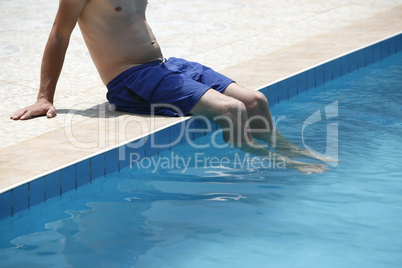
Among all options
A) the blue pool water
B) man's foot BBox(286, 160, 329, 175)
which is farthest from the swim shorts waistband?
man's foot BBox(286, 160, 329, 175)

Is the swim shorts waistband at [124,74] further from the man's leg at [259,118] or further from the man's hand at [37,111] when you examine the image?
the man's leg at [259,118]

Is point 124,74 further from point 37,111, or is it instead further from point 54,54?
point 37,111

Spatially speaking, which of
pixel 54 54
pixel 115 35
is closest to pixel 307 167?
pixel 115 35

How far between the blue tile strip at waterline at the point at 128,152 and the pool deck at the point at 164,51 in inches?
2.1

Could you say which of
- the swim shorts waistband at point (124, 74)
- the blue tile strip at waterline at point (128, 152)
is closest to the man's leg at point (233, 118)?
the blue tile strip at waterline at point (128, 152)

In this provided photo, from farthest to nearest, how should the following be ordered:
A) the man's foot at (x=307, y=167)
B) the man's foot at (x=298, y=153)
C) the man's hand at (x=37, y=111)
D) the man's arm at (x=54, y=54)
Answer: the man's hand at (x=37, y=111) < the man's arm at (x=54, y=54) < the man's foot at (x=298, y=153) < the man's foot at (x=307, y=167)

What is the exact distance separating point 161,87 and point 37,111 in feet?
2.86

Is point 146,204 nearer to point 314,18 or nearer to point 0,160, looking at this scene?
point 0,160

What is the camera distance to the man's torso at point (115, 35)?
4.10m

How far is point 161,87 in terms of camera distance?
4.09m

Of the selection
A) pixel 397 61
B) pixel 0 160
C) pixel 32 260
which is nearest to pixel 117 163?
pixel 0 160

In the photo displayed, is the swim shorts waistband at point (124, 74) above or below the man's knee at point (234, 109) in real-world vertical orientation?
above

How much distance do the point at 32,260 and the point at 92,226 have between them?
42cm

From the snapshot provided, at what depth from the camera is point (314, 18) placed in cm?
777
